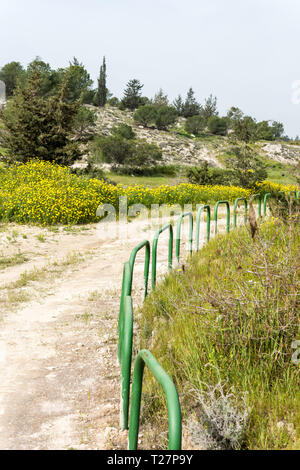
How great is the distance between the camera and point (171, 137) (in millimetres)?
49500

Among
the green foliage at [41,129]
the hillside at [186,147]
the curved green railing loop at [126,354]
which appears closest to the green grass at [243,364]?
the curved green railing loop at [126,354]

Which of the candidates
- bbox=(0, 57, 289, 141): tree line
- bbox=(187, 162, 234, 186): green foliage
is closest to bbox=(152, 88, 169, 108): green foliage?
bbox=(0, 57, 289, 141): tree line

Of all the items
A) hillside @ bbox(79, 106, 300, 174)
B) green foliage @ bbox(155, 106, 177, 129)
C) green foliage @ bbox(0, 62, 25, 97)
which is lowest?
hillside @ bbox(79, 106, 300, 174)

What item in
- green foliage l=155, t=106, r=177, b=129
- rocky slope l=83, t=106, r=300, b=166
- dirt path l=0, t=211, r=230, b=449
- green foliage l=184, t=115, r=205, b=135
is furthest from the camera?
green foliage l=184, t=115, r=205, b=135

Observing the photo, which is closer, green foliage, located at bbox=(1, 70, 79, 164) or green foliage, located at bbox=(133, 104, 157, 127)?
green foliage, located at bbox=(1, 70, 79, 164)

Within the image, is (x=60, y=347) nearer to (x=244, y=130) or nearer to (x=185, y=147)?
(x=244, y=130)

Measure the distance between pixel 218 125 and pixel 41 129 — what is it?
49.5m

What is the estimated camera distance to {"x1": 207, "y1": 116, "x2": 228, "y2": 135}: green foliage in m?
62.9

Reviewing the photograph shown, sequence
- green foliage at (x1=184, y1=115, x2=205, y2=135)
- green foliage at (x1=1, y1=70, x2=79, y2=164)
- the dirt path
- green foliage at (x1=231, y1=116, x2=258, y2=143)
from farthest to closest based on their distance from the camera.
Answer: green foliage at (x1=184, y1=115, x2=205, y2=135)
green foliage at (x1=231, y1=116, x2=258, y2=143)
green foliage at (x1=1, y1=70, x2=79, y2=164)
the dirt path

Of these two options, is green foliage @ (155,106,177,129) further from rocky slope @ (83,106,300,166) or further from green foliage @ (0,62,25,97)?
green foliage @ (0,62,25,97)

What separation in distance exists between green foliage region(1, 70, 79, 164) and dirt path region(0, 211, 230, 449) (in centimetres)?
885

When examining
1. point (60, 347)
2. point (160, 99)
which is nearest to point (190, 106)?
point (160, 99)

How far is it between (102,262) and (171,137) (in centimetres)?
4324

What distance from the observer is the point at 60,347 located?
4.27 metres
